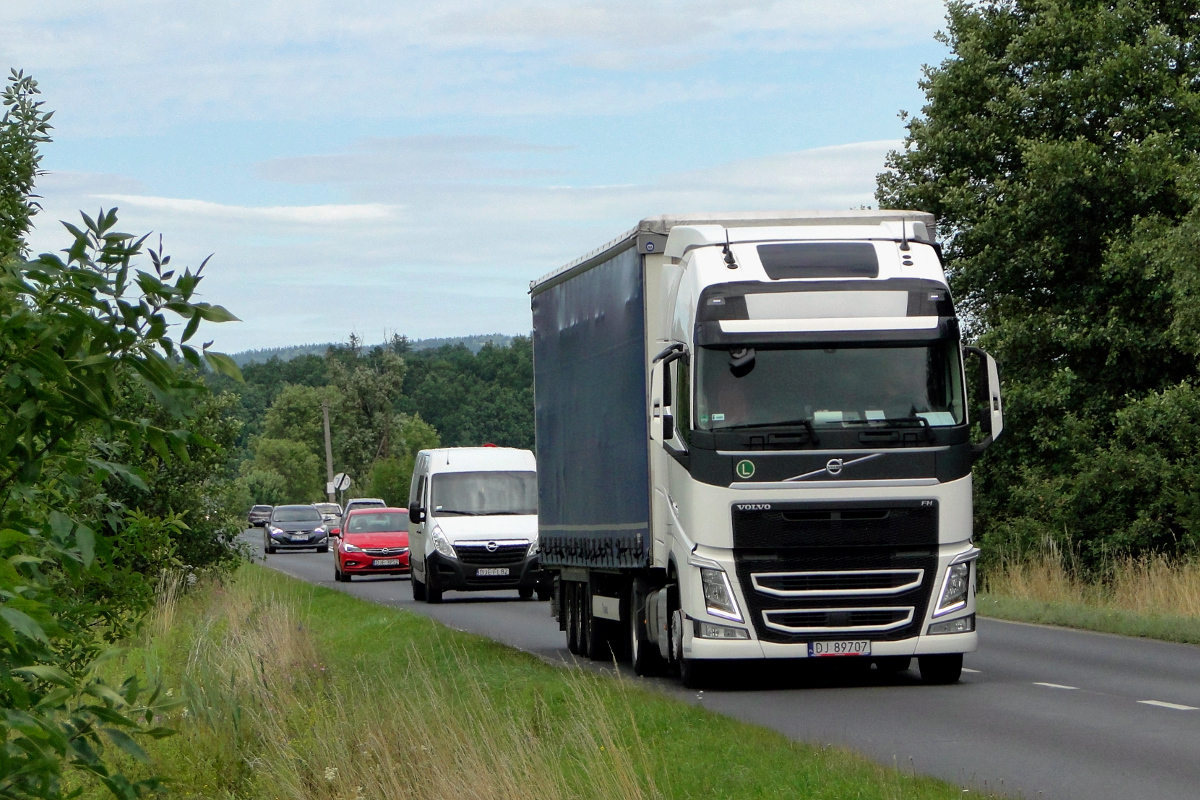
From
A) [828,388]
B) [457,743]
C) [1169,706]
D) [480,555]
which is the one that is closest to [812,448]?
[828,388]

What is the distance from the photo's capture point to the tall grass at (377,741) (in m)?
7.67

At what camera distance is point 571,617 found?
18.7 meters

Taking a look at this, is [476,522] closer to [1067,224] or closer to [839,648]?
[1067,224]

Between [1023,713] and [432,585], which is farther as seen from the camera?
[432,585]

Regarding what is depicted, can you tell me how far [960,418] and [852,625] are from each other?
6.03 ft

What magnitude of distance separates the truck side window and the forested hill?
101 meters

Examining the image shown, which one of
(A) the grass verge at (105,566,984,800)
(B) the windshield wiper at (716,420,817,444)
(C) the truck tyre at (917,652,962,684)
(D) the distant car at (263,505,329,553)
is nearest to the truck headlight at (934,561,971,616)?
(C) the truck tyre at (917,652,962,684)

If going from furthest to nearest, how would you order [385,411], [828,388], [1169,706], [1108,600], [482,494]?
[385,411] < [482,494] < [1108,600] < [828,388] < [1169,706]

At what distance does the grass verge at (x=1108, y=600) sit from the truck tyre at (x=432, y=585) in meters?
8.90

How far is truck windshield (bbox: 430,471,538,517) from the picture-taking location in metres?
30.5

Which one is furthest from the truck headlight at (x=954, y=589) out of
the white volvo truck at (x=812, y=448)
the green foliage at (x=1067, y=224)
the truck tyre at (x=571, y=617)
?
the green foliage at (x=1067, y=224)

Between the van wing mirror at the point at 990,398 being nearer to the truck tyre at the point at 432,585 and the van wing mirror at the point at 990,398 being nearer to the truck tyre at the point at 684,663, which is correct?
the truck tyre at the point at 684,663

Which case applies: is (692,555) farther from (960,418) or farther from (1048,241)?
(1048,241)

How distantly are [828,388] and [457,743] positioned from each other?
6526 mm
